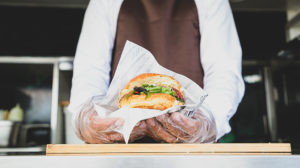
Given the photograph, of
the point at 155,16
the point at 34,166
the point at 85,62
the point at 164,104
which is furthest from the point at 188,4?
the point at 34,166

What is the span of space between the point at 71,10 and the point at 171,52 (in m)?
2.43

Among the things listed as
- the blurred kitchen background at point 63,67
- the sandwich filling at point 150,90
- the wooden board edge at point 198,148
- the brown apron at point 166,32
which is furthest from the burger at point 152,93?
the blurred kitchen background at point 63,67

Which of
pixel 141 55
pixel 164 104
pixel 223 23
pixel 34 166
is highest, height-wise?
pixel 223 23

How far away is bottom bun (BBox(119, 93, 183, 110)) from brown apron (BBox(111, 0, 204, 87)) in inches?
22.7

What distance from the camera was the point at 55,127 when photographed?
311 cm

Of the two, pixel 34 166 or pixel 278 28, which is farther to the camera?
pixel 278 28

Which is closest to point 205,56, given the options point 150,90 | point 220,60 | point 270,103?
point 220,60

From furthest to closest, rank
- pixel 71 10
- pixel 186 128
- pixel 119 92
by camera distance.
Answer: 1. pixel 71 10
2. pixel 119 92
3. pixel 186 128

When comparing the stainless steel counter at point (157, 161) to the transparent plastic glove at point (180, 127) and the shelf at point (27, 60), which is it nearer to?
the transparent plastic glove at point (180, 127)

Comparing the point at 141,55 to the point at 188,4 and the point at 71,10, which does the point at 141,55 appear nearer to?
the point at 188,4

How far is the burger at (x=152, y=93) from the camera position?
0.76 m

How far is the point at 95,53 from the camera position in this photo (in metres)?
1.31

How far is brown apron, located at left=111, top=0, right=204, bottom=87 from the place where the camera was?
1.36m

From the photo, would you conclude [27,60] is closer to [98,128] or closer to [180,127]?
[98,128]
